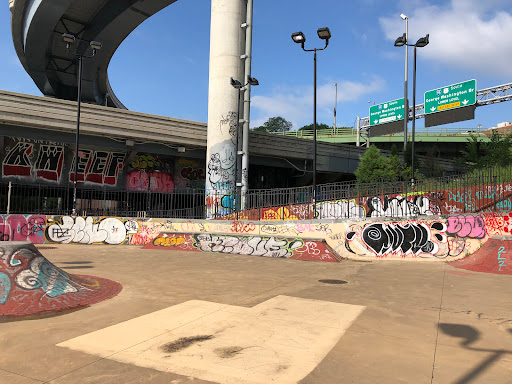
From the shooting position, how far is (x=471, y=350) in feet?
15.4

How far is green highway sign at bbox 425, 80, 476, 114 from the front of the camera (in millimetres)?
33250

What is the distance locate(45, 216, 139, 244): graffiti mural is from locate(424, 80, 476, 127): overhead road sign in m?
31.3

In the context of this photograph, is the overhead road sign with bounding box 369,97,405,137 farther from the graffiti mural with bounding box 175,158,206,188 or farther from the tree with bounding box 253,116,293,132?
the tree with bounding box 253,116,293,132

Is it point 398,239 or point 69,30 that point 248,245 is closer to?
point 398,239

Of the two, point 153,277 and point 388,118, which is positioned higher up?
point 388,118

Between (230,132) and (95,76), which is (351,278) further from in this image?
(95,76)

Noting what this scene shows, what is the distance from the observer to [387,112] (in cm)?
4053

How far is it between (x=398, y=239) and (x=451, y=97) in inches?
1078

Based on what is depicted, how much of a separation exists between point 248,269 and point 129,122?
20.1 meters

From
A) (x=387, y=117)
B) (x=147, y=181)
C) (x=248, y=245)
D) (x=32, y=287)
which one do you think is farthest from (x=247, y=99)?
(x=32, y=287)

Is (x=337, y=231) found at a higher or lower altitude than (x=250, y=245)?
higher

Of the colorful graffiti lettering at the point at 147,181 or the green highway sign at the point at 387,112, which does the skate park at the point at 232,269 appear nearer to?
the colorful graffiti lettering at the point at 147,181

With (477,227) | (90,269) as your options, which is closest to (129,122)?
(90,269)

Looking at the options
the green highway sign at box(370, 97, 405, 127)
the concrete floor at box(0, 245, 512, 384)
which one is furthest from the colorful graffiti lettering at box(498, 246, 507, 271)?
the green highway sign at box(370, 97, 405, 127)
